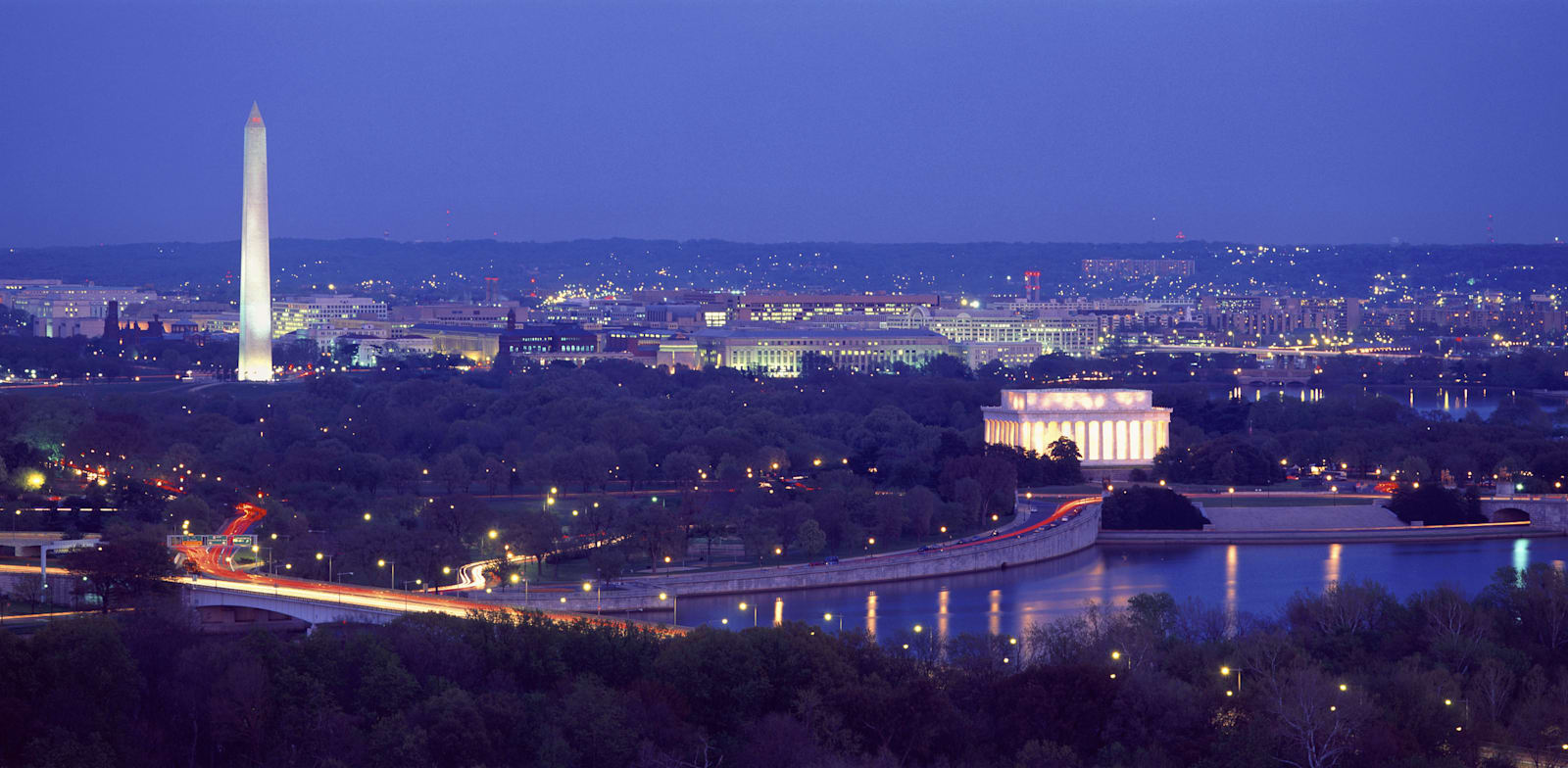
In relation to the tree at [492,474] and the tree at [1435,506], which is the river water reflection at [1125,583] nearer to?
the tree at [1435,506]

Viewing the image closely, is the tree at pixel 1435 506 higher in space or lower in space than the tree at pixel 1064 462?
lower

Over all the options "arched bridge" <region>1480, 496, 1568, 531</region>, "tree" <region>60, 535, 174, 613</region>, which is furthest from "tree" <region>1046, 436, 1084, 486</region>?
"tree" <region>60, 535, 174, 613</region>

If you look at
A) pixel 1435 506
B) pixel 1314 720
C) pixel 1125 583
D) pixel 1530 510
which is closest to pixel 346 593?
pixel 1125 583

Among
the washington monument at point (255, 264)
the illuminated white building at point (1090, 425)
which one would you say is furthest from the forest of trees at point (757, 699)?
the washington monument at point (255, 264)

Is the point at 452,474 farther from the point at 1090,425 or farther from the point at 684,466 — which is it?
the point at 1090,425

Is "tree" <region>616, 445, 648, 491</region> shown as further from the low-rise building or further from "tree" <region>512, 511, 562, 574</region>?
the low-rise building

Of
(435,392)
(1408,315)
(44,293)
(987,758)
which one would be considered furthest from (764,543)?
(1408,315)

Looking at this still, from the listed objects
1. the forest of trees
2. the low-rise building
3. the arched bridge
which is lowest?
the forest of trees
